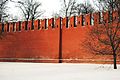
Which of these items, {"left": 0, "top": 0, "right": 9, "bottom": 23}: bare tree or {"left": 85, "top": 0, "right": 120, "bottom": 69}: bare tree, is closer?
{"left": 85, "top": 0, "right": 120, "bottom": 69}: bare tree

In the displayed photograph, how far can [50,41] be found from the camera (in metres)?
22.5

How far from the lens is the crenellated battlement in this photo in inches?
744

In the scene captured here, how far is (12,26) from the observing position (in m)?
25.6

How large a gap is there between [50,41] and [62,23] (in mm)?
1933

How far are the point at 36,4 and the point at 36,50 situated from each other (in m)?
19.9

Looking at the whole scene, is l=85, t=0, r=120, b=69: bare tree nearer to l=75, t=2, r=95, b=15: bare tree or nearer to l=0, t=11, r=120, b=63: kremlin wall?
l=0, t=11, r=120, b=63: kremlin wall

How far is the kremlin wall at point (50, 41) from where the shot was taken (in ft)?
66.4

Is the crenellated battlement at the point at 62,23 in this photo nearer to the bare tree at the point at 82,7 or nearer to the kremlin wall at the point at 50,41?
the kremlin wall at the point at 50,41
